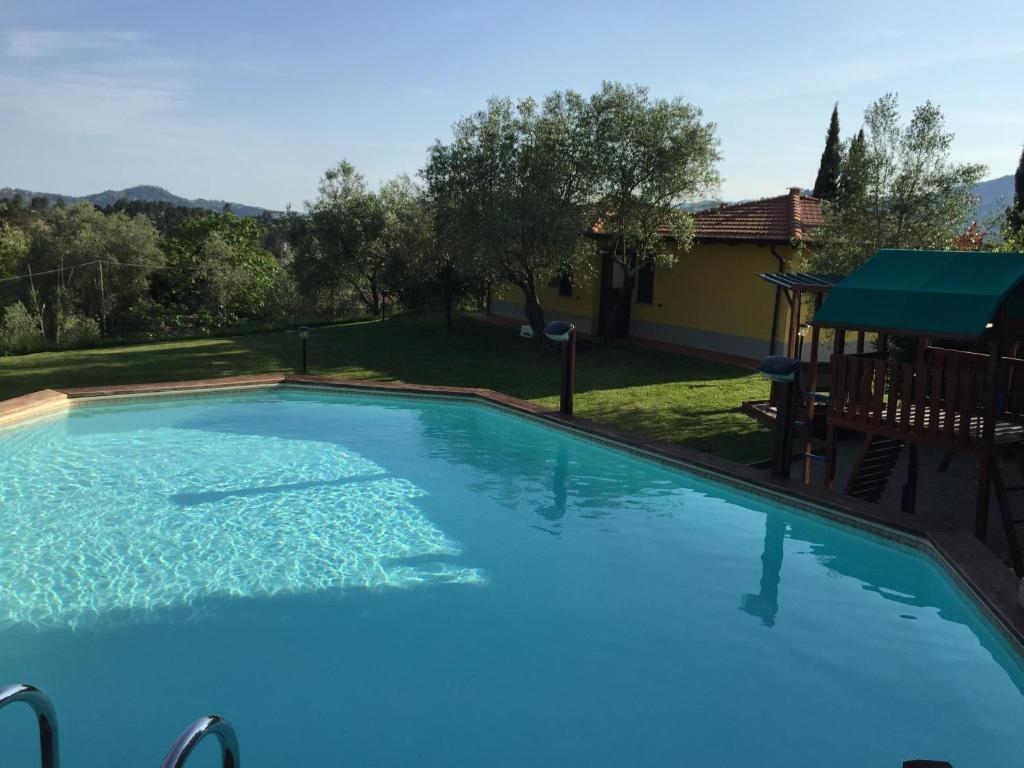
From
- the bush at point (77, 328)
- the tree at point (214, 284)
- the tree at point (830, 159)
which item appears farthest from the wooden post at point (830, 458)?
the tree at point (214, 284)

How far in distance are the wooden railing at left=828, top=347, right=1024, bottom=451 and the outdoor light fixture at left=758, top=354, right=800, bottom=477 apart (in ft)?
1.84

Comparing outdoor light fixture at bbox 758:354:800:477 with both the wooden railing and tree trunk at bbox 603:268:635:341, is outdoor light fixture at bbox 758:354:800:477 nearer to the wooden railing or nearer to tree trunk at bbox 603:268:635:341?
the wooden railing

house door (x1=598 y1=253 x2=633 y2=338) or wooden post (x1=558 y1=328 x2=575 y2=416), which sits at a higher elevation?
house door (x1=598 y1=253 x2=633 y2=338)

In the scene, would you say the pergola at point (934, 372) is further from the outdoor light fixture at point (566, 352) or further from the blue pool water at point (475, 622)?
the outdoor light fixture at point (566, 352)

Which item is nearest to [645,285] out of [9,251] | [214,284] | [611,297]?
[611,297]

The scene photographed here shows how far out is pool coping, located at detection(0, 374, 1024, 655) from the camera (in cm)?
634

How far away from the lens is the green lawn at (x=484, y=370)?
12.7 metres

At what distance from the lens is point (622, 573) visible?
751 centimetres

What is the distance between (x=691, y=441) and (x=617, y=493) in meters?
2.16

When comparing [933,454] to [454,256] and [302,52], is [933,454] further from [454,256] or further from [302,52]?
[302,52]

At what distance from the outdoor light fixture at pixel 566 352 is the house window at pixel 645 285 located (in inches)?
370

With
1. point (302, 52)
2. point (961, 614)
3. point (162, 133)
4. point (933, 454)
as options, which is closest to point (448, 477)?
point (961, 614)

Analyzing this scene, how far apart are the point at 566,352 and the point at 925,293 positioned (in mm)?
5439

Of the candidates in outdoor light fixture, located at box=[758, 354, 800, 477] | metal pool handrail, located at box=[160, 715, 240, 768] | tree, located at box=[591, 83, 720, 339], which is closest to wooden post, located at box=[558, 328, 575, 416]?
outdoor light fixture, located at box=[758, 354, 800, 477]
